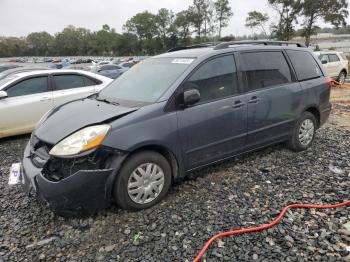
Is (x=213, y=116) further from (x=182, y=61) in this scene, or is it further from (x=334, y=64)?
(x=334, y=64)

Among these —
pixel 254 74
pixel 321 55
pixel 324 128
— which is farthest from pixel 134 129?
pixel 321 55

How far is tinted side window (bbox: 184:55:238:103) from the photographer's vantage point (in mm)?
3518

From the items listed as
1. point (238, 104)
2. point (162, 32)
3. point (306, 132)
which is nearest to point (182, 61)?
point (238, 104)

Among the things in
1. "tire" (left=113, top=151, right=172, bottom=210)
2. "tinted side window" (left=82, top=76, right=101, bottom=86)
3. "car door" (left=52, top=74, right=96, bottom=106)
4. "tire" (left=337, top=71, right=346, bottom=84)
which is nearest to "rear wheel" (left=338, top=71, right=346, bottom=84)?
"tire" (left=337, top=71, right=346, bottom=84)

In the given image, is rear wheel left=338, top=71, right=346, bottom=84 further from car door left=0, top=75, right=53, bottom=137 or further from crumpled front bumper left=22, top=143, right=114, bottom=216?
crumpled front bumper left=22, top=143, right=114, bottom=216

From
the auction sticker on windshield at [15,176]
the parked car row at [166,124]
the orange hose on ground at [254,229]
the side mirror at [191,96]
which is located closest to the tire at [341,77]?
the parked car row at [166,124]

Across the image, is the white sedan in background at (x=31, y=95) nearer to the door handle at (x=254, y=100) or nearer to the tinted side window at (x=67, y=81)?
the tinted side window at (x=67, y=81)

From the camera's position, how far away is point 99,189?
2875mm

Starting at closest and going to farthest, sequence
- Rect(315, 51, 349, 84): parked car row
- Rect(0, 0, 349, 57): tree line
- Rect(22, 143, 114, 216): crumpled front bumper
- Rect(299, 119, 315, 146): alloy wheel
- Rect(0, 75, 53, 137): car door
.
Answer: Rect(22, 143, 114, 216): crumpled front bumper
Rect(299, 119, 315, 146): alloy wheel
Rect(0, 75, 53, 137): car door
Rect(315, 51, 349, 84): parked car row
Rect(0, 0, 349, 57): tree line

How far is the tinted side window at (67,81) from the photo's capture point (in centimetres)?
639

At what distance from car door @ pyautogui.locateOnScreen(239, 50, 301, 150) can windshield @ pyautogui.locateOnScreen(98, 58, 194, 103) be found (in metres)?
0.95

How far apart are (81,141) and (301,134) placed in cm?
342

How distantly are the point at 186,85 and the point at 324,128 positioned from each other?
4.21 m

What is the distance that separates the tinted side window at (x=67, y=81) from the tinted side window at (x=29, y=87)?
0.24 meters
